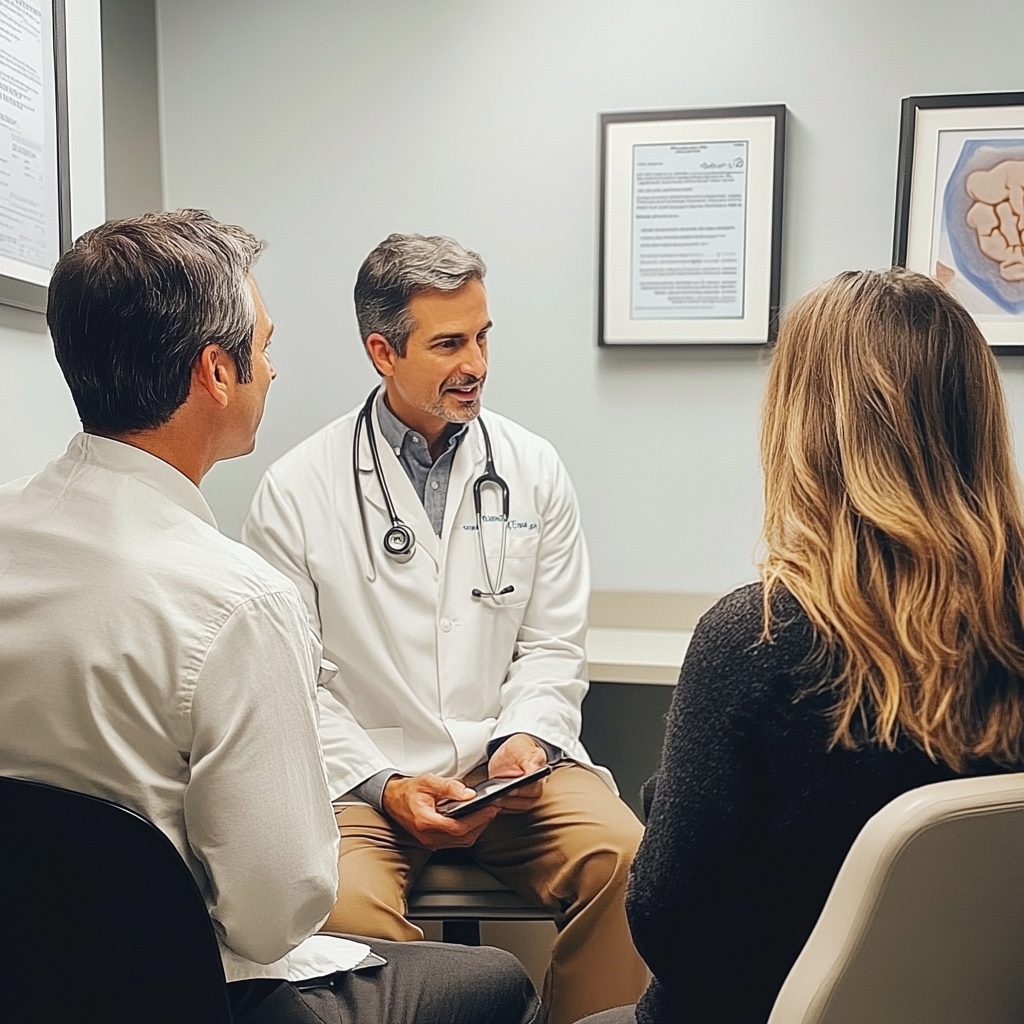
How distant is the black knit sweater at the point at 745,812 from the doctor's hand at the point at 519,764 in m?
0.68

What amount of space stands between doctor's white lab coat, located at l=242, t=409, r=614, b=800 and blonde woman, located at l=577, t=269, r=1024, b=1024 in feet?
2.82

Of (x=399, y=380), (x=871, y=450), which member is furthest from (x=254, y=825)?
(x=399, y=380)

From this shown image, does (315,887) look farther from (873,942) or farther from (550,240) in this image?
(550,240)

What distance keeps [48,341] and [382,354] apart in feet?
2.03

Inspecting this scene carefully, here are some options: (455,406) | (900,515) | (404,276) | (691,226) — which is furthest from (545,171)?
(900,515)

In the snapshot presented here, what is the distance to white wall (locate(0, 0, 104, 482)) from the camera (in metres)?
1.53

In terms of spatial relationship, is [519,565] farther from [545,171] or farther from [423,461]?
[545,171]

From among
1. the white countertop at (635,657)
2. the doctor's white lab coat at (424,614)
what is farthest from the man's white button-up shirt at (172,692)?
the white countertop at (635,657)

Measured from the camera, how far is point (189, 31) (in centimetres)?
254

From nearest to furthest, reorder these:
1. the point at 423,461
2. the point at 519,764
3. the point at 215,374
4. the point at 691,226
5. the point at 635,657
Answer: the point at 215,374
the point at 519,764
the point at 423,461
the point at 635,657
the point at 691,226

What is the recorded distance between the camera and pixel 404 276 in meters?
2.01

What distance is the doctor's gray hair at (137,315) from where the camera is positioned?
104 cm

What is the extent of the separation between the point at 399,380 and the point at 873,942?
1385 millimetres

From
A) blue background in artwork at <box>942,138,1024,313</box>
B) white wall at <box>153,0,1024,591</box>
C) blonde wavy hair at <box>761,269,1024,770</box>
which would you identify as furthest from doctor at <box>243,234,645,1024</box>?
blue background in artwork at <box>942,138,1024,313</box>
